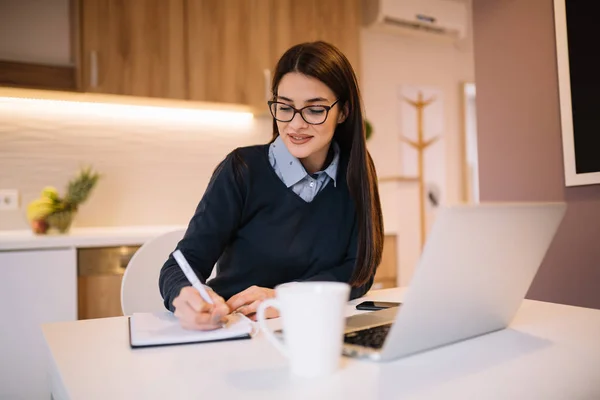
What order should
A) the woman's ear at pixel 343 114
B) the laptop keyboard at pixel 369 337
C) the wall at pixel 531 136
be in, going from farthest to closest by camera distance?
the wall at pixel 531 136 → the woman's ear at pixel 343 114 → the laptop keyboard at pixel 369 337

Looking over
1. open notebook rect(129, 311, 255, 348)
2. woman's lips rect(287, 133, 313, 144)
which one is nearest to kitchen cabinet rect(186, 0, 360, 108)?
woman's lips rect(287, 133, 313, 144)

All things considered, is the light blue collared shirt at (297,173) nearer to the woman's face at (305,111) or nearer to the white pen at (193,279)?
the woman's face at (305,111)

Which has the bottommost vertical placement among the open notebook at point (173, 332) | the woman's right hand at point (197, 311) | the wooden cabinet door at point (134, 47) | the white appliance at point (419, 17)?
A: the open notebook at point (173, 332)

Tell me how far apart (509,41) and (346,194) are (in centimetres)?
100

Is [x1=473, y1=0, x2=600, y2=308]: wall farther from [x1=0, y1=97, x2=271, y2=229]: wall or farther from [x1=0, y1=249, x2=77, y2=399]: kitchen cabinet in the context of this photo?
[x1=0, y1=249, x2=77, y2=399]: kitchen cabinet

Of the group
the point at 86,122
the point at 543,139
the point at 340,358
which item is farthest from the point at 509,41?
the point at 86,122

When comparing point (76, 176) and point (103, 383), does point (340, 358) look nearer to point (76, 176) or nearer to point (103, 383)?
point (103, 383)

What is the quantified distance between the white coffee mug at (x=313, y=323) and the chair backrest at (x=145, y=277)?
789 mm

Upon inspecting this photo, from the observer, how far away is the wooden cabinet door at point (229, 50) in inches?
101

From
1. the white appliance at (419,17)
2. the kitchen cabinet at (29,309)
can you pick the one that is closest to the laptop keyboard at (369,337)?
the kitchen cabinet at (29,309)

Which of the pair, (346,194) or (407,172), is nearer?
(346,194)

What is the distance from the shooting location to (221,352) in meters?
0.71

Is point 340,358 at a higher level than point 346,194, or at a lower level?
lower

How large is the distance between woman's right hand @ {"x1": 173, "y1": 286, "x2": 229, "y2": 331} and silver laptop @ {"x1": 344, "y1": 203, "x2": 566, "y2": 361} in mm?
208
